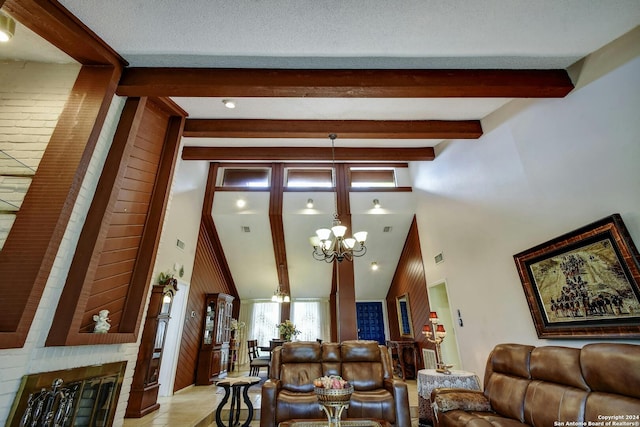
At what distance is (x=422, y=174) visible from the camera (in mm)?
5828

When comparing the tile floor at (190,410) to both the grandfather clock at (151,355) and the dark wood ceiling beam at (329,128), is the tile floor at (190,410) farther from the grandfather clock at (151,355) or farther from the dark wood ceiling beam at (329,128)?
the dark wood ceiling beam at (329,128)

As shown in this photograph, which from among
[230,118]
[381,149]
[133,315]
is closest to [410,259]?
[381,149]

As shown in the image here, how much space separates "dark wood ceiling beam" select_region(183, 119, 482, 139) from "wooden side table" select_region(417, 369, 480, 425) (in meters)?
3.23

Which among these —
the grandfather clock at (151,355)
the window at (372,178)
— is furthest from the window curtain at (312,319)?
the grandfather clock at (151,355)

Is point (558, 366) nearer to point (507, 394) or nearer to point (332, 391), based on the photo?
point (507, 394)

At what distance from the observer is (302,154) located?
17.6 feet

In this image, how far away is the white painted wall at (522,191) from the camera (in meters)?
2.17

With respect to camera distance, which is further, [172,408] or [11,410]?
[172,408]

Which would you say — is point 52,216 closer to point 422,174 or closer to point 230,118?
point 230,118

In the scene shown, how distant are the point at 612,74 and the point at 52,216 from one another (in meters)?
4.65

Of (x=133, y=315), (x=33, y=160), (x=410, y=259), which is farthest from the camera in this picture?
Result: (x=410, y=259)

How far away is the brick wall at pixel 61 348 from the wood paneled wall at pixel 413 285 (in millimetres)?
5104

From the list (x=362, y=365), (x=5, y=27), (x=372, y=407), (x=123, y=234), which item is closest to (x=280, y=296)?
(x=362, y=365)

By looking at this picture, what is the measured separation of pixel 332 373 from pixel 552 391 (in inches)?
88.4
